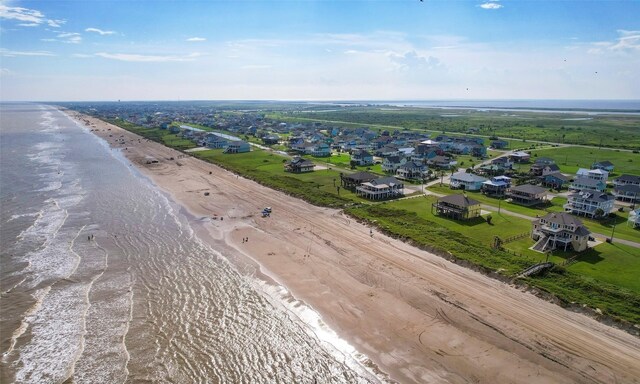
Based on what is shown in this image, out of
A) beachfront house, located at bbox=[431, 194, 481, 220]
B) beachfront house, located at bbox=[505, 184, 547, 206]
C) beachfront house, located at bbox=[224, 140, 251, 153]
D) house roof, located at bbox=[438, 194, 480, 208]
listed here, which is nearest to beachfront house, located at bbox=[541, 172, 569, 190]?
beachfront house, located at bbox=[505, 184, 547, 206]

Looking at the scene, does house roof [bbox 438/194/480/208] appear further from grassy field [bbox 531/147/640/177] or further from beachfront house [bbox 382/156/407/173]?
grassy field [bbox 531/147/640/177]

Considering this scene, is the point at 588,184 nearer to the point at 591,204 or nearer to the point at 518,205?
the point at 591,204

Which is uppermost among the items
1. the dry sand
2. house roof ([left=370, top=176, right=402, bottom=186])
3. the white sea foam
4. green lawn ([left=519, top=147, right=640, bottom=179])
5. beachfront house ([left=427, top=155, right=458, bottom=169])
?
house roof ([left=370, top=176, right=402, bottom=186])

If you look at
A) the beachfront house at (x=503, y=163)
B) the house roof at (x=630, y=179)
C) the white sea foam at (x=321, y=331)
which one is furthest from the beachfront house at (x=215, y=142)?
the house roof at (x=630, y=179)

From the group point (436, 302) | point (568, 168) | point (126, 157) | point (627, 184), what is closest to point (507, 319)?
point (436, 302)

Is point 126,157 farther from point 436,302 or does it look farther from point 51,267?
point 436,302
